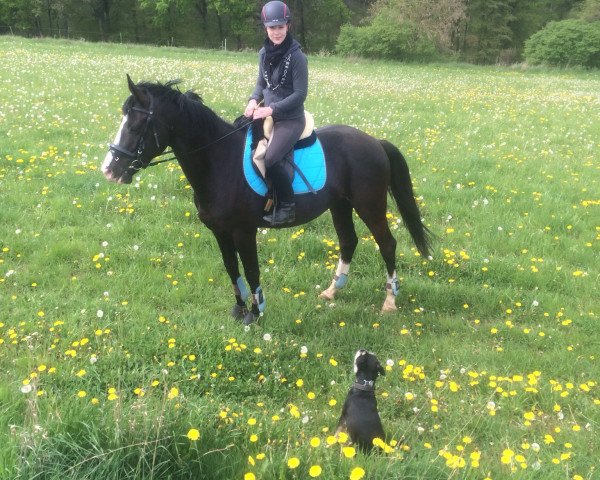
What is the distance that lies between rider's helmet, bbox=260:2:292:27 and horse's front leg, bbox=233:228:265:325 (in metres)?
2.23

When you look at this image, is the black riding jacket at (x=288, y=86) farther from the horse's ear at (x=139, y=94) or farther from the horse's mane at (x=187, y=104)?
the horse's ear at (x=139, y=94)

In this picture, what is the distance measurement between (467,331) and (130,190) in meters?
6.51

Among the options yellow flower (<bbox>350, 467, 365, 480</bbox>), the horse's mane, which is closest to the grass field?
yellow flower (<bbox>350, 467, 365, 480</bbox>)

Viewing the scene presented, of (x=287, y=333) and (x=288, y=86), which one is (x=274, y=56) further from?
(x=287, y=333)

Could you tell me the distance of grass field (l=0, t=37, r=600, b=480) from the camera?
11.0 feet

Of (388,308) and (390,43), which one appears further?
(390,43)

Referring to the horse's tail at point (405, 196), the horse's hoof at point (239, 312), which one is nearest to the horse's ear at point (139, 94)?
the horse's hoof at point (239, 312)

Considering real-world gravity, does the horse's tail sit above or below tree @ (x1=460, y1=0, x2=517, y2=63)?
below

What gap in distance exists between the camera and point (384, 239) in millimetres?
6570

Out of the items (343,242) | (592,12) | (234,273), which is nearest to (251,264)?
(234,273)

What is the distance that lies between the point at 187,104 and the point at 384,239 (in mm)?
3106

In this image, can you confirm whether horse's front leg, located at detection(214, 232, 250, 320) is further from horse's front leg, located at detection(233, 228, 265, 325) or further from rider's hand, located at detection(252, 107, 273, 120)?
rider's hand, located at detection(252, 107, 273, 120)

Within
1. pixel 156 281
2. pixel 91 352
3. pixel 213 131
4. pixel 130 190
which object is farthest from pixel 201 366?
pixel 130 190

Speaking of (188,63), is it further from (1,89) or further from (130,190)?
(130,190)
